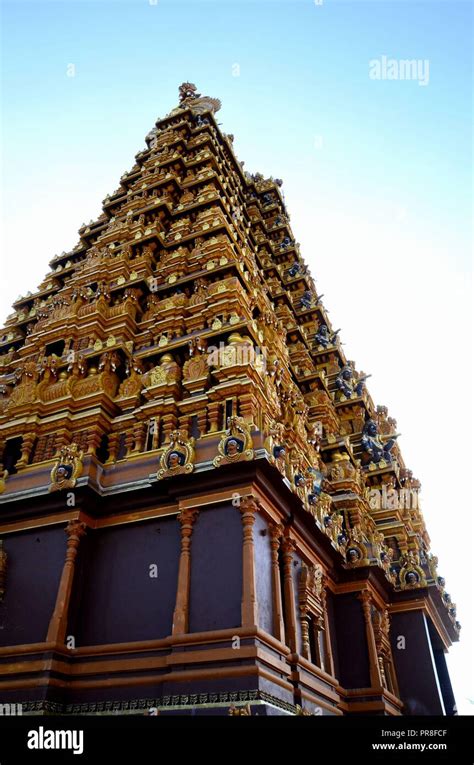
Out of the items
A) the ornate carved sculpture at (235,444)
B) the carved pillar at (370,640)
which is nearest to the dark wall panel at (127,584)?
the ornate carved sculpture at (235,444)

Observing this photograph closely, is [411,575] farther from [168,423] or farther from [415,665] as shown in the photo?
[168,423]

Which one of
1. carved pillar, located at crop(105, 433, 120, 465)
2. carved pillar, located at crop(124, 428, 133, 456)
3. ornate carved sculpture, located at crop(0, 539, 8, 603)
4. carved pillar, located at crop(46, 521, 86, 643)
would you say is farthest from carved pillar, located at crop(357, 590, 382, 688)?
ornate carved sculpture, located at crop(0, 539, 8, 603)

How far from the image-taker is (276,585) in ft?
35.4

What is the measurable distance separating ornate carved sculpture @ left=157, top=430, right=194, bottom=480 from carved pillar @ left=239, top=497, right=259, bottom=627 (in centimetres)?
148

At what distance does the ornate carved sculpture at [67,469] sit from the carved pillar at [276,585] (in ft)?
14.3

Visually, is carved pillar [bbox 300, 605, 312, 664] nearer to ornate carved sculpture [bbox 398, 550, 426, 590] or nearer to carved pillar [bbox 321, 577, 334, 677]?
carved pillar [bbox 321, 577, 334, 677]

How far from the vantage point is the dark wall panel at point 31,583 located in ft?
35.7

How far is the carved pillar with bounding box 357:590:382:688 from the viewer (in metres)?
14.2

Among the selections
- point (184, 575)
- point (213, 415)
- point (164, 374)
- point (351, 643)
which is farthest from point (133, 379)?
point (351, 643)

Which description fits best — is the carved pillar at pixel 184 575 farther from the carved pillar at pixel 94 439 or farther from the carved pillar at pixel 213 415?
the carved pillar at pixel 94 439

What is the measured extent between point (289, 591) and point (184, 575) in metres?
2.61

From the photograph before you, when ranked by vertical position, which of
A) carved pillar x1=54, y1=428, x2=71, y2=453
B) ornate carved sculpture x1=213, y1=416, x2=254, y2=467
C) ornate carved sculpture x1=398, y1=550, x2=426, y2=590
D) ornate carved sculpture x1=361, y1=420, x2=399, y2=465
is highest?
ornate carved sculpture x1=361, y1=420, x2=399, y2=465

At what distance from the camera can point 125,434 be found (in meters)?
13.9
